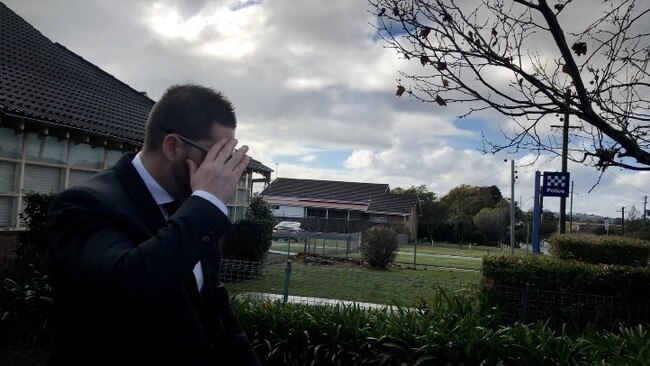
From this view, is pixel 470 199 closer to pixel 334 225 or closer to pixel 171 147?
pixel 334 225

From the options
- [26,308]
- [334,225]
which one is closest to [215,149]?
[26,308]

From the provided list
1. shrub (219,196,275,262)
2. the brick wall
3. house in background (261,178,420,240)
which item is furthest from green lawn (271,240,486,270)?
house in background (261,178,420,240)

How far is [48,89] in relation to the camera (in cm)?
1400

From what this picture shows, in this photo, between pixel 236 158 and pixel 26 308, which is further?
pixel 26 308

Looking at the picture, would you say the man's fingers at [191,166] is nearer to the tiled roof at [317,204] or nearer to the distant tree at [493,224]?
the distant tree at [493,224]

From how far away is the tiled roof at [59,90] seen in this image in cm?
1196

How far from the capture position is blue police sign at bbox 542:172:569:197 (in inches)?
609

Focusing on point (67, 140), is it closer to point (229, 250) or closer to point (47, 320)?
point (229, 250)

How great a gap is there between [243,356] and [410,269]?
1997cm

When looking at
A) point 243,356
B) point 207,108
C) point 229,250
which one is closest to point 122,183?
point 207,108

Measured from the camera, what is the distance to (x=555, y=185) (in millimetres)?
15469

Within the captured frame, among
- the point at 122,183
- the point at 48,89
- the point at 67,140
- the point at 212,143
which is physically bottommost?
the point at 122,183

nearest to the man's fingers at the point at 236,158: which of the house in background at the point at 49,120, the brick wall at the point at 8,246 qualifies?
the house in background at the point at 49,120

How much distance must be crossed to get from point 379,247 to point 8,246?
43.2ft
